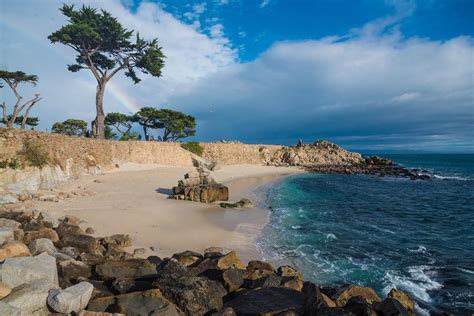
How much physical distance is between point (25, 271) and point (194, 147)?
5010 cm

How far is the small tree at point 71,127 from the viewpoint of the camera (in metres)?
52.6

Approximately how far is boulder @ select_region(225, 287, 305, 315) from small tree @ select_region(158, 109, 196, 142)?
51.1m

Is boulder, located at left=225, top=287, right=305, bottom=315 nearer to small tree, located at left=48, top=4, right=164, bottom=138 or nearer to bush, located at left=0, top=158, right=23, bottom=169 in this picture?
bush, located at left=0, top=158, right=23, bottom=169

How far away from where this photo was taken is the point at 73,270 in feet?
25.1

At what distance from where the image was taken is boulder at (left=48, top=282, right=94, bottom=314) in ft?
17.7

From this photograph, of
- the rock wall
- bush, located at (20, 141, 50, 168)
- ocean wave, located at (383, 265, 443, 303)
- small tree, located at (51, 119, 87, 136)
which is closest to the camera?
ocean wave, located at (383, 265, 443, 303)

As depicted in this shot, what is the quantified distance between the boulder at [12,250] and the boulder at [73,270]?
91 centimetres

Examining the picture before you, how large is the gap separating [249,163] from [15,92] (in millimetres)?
44353

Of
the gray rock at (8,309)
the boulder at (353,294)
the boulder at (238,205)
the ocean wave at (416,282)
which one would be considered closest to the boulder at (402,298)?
the boulder at (353,294)

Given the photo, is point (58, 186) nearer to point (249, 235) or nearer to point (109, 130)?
point (249, 235)

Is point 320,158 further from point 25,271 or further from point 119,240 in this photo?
point 25,271

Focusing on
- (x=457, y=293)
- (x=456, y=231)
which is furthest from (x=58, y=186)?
(x=456, y=231)

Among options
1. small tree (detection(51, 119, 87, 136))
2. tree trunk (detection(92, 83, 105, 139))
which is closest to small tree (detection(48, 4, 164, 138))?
tree trunk (detection(92, 83, 105, 139))

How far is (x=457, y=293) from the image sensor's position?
949 cm
